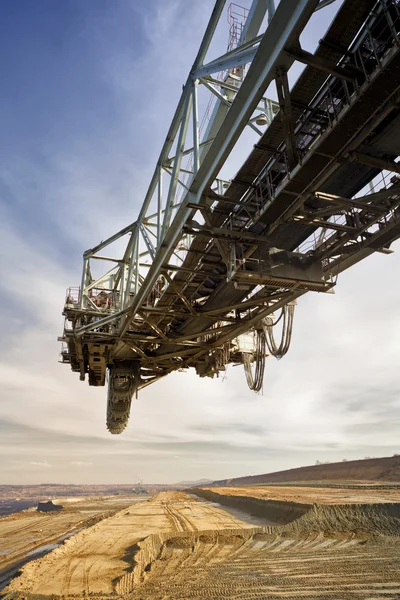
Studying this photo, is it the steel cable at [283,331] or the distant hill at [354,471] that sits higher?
the steel cable at [283,331]

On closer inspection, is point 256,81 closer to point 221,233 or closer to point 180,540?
point 221,233

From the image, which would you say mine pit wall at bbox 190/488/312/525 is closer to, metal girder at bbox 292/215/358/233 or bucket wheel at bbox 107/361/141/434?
bucket wheel at bbox 107/361/141/434

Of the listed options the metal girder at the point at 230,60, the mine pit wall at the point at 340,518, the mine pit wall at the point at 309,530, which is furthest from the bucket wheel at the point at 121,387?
the metal girder at the point at 230,60

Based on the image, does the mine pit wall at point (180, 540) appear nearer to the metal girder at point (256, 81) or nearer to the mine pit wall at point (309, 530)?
the mine pit wall at point (309, 530)

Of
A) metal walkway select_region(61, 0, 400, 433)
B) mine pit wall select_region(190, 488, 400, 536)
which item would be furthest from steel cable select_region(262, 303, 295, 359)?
mine pit wall select_region(190, 488, 400, 536)

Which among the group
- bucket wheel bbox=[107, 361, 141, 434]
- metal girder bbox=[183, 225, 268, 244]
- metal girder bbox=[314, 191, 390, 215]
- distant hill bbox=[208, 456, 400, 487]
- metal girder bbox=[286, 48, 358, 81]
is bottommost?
distant hill bbox=[208, 456, 400, 487]
